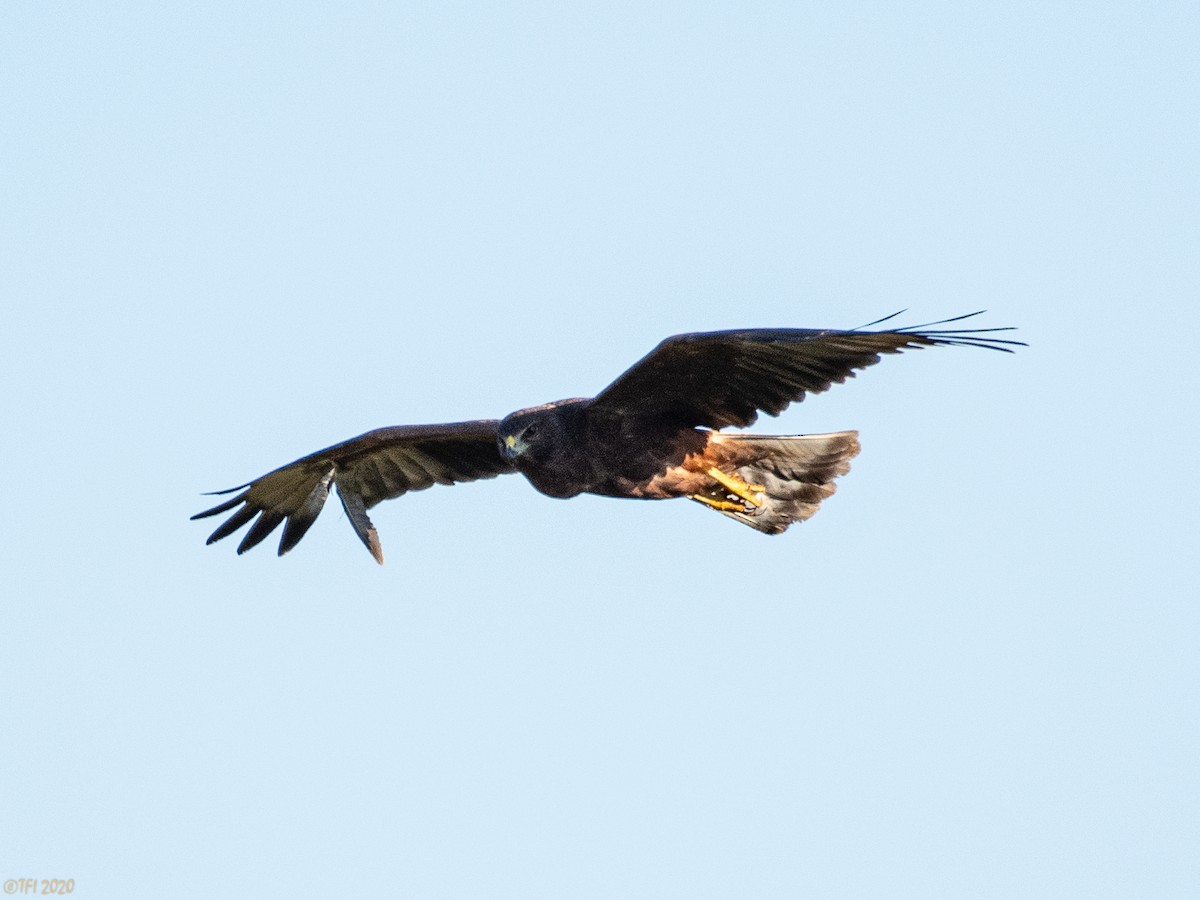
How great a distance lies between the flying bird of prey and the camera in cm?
791

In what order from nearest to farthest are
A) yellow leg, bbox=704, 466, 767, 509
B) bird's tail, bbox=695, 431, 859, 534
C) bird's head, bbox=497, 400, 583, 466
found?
bird's head, bbox=497, 400, 583, 466
yellow leg, bbox=704, 466, 767, 509
bird's tail, bbox=695, 431, 859, 534

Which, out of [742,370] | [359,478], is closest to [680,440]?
[742,370]

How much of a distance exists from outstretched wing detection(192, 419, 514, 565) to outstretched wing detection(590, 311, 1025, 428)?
5.82 feet

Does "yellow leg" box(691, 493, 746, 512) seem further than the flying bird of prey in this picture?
Yes

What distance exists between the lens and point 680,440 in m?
8.60

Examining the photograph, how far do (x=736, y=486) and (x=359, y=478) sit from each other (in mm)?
2545

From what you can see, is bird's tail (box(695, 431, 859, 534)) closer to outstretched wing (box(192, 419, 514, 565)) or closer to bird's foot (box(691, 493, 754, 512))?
bird's foot (box(691, 493, 754, 512))

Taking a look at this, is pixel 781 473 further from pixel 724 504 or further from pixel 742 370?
pixel 742 370

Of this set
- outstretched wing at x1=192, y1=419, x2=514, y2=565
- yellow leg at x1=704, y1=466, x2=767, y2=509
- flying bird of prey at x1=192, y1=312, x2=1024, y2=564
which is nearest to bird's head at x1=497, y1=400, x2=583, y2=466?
flying bird of prey at x1=192, y1=312, x2=1024, y2=564

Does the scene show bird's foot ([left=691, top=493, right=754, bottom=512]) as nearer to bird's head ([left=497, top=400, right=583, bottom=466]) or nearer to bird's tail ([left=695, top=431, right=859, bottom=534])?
bird's tail ([left=695, top=431, right=859, bottom=534])

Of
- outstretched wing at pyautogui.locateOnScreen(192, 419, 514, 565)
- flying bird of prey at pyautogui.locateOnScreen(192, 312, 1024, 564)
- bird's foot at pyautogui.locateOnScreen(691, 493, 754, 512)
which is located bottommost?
bird's foot at pyautogui.locateOnScreen(691, 493, 754, 512)

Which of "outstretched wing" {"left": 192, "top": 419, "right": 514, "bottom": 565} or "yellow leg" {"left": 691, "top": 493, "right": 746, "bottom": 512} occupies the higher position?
"outstretched wing" {"left": 192, "top": 419, "right": 514, "bottom": 565}

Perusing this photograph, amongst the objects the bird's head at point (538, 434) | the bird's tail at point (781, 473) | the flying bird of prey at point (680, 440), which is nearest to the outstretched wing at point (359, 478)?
the flying bird of prey at point (680, 440)

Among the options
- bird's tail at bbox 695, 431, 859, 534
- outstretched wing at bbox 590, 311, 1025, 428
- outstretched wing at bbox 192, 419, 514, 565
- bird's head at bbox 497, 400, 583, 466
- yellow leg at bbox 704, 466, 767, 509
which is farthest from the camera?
outstretched wing at bbox 192, 419, 514, 565
